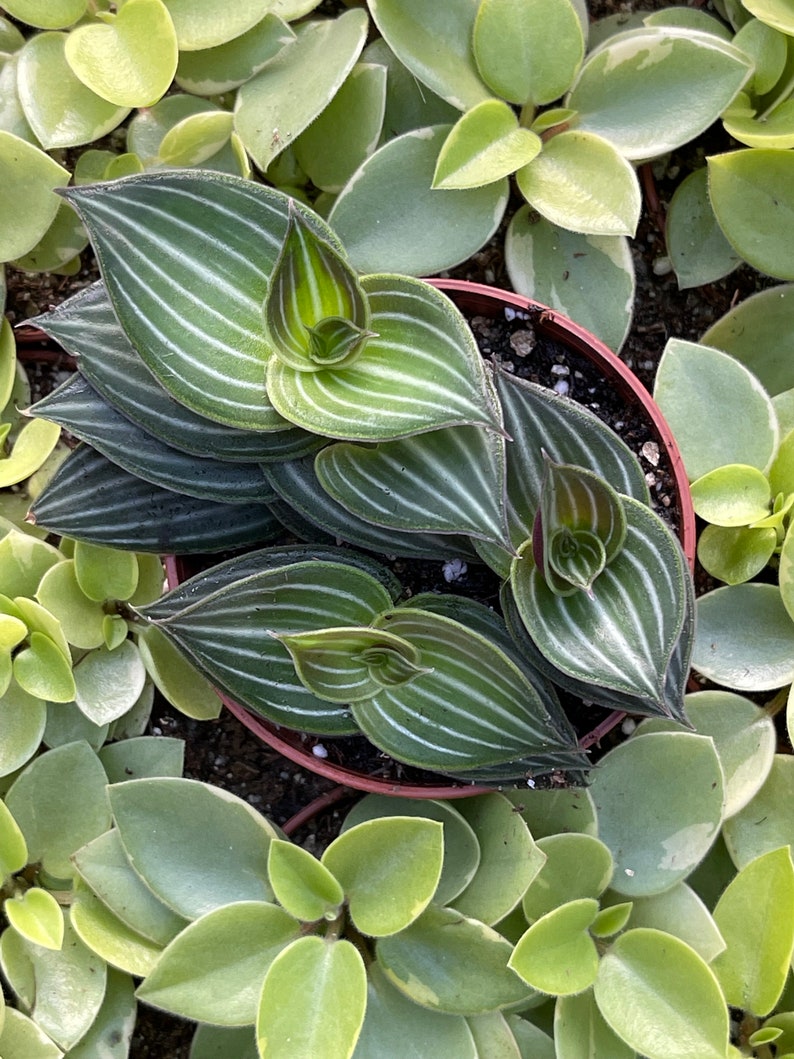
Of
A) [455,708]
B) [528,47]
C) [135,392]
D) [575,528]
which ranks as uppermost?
[528,47]

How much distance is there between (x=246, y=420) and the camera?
70 cm

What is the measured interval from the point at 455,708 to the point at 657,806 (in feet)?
0.85

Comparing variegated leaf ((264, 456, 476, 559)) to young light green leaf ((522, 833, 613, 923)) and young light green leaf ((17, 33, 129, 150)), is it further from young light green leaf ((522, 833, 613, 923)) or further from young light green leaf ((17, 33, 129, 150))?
young light green leaf ((17, 33, 129, 150))

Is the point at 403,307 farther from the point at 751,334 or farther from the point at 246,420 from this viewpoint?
the point at 751,334

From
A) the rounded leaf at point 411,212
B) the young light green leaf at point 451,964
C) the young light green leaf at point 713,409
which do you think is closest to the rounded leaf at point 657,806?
the young light green leaf at point 451,964

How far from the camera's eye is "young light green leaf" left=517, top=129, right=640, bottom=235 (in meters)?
0.83

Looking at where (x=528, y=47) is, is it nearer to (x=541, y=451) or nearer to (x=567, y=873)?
(x=541, y=451)

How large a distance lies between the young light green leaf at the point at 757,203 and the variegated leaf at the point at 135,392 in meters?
0.48

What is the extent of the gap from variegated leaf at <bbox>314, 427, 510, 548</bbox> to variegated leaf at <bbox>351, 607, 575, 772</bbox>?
73 millimetres

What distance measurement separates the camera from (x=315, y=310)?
69cm

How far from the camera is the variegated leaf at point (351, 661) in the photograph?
0.66 m

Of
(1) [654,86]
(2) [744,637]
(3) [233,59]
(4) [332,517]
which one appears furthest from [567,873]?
(3) [233,59]

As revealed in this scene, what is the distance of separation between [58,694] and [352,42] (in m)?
0.67

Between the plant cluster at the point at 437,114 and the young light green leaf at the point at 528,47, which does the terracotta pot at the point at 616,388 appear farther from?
the young light green leaf at the point at 528,47
